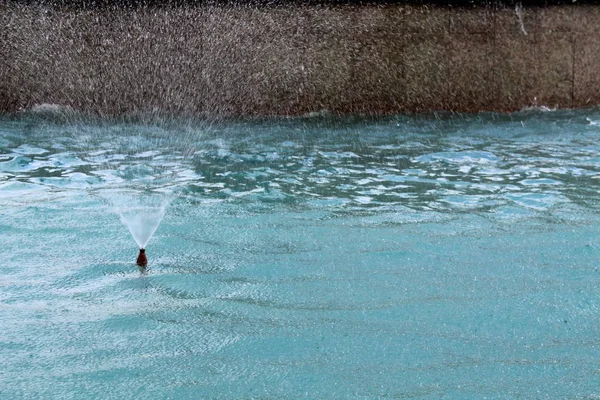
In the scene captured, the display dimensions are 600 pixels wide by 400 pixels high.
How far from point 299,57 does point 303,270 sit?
18.7 ft

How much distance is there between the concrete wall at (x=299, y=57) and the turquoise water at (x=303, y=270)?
1.61 meters

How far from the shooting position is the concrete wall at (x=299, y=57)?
10141 mm

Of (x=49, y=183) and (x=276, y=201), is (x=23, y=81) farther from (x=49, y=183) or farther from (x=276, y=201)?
(x=276, y=201)

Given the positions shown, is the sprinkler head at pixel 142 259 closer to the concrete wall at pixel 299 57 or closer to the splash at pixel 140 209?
the splash at pixel 140 209

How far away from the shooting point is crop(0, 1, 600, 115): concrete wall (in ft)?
33.3

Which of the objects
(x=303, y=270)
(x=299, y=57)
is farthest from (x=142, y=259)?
(x=299, y=57)

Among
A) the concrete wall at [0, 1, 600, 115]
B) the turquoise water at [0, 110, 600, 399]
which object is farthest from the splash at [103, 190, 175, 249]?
the concrete wall at [0, 1, 600, 115]

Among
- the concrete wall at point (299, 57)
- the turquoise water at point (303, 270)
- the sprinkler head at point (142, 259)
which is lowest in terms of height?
the turquoise water at point (303, 270)

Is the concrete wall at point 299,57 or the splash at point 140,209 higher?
the concrete wall at point 299,57

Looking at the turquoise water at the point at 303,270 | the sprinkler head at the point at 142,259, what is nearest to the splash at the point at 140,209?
the turquoise water at the point at 303,270

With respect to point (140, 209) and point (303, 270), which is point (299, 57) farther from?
point (303, 270)

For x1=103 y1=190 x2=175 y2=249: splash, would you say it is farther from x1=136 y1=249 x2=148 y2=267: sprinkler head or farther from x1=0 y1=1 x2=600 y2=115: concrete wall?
x1=0 y1=1 x2=600 y2=115: concrete wall

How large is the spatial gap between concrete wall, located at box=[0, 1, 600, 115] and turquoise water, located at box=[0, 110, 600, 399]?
1.61 metres

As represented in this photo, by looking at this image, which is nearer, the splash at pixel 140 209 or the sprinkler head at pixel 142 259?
the sprinkler head at pixel 142 259
